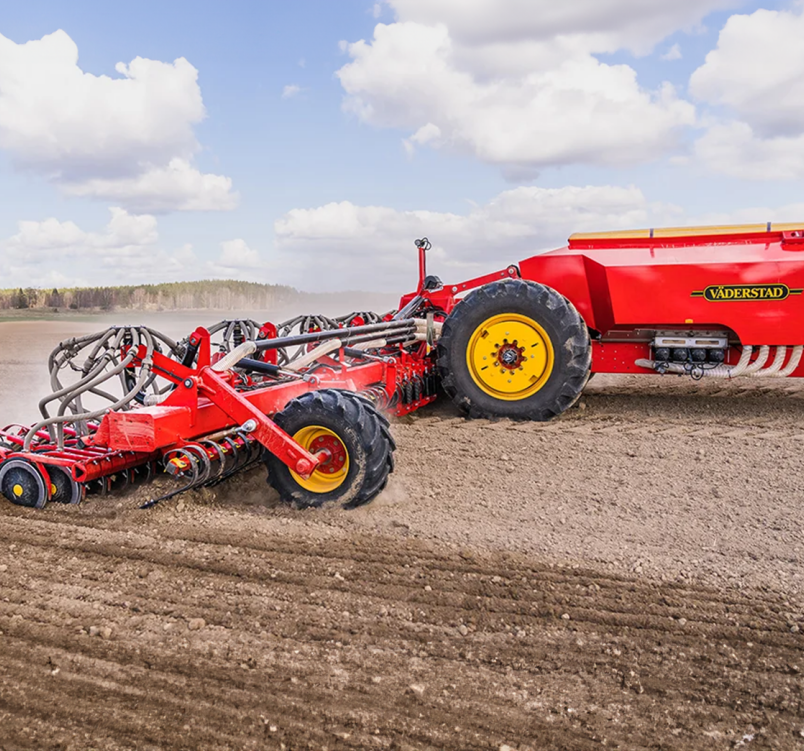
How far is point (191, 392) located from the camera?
4637 mm

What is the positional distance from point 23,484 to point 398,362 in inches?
132

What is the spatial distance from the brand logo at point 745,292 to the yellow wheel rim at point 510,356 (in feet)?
5.16

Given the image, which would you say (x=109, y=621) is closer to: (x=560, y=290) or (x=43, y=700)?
(x=43, y=700)

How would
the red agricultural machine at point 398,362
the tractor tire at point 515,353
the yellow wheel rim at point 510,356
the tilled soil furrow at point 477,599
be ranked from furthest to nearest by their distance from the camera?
1. the yellow wheel rim at point 510,356
2. the tractor tire at point 515,353
3. the red agricultural machine at point 398,362
4. the tilled soil furrow at point 477,599

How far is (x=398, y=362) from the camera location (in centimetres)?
699

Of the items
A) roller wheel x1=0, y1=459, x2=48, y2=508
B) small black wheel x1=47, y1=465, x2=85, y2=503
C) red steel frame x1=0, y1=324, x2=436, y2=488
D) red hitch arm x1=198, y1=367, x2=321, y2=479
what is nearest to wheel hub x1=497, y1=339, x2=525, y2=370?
red steel frame x1=0, y1=324, x2=436, y2=488

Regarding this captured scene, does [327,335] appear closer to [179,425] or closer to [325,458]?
[325,458]

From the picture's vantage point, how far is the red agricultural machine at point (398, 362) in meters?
4.50

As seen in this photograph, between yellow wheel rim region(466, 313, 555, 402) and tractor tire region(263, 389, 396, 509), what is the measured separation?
105 inches

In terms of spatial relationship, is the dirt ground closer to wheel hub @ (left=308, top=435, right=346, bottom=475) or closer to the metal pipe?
wheel hub @ (left=308, top=435, right=346, bottom=475)

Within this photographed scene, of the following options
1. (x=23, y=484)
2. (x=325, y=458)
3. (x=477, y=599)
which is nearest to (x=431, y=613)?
(x=477, y=599)

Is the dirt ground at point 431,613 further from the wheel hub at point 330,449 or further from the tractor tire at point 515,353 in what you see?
the tractor tire at point 515,353

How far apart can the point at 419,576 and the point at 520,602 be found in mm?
532

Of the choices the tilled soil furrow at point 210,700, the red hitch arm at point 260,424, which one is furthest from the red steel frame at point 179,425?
the tilled soil furrow at point 210,700
